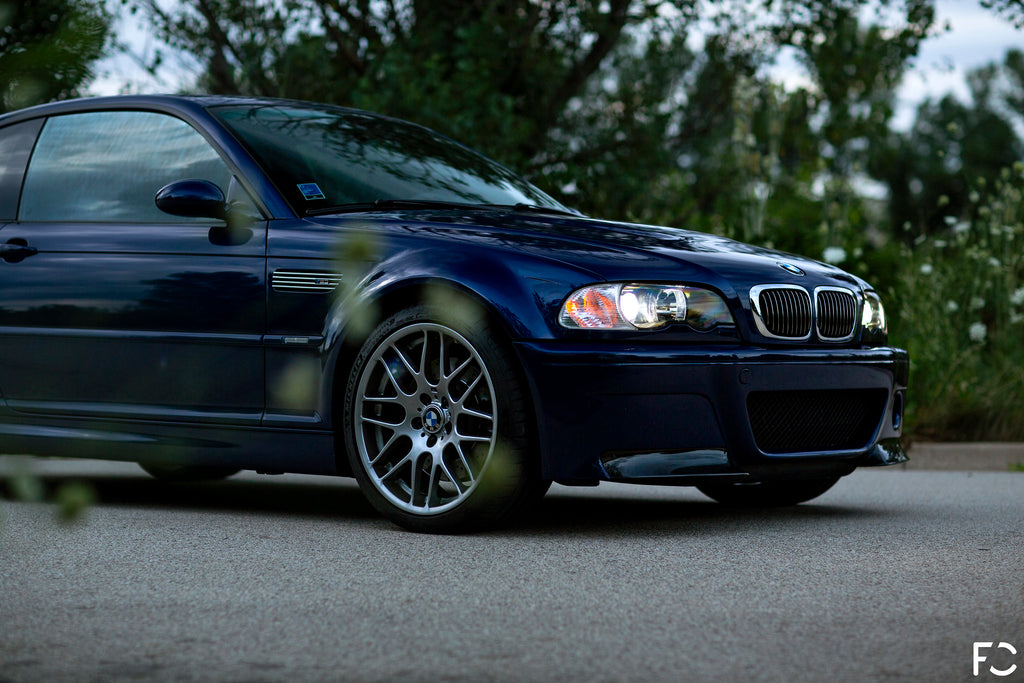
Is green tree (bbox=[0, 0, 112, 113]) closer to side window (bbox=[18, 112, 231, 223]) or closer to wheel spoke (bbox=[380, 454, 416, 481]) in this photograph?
wheel spoke (bbox=[380, 454, 416, 481])

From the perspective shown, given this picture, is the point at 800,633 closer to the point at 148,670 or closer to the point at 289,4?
the point at 148,670

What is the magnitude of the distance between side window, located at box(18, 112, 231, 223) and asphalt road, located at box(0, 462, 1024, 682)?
4.06ft

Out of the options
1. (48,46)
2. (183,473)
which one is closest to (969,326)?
(183,473)

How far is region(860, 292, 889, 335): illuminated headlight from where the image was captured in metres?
5.42

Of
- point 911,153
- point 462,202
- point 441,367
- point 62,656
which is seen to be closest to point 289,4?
point 462,202

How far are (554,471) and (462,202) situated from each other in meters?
1.50

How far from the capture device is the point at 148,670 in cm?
287

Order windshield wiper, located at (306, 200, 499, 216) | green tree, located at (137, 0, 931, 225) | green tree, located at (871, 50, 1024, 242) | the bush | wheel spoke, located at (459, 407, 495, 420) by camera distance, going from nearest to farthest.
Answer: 1. wheel spoke, located at (459, 407, 495, 420)
2. windshield wiper, located at (306, 200, 499, 216)
3. the bush
4. green tree, located at (137, 0, 931, 225)
5. green tree, located at (871, 50, 1024, 242)

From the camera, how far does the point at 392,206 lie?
17.8ft

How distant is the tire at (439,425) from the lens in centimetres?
463

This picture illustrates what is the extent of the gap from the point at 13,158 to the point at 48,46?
490cm

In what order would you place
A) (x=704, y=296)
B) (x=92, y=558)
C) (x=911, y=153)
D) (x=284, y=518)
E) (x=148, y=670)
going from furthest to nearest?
1. (x=911, y=153)
2. (x=284, y=518)
3. (x=704, y=296)
4. (x=92, y=558)
5. (x=148, y=670)

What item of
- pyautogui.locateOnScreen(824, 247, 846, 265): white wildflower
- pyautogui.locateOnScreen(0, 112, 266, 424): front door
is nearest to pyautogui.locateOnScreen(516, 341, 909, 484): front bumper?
pyautogui.locateOnScreen(0, 112, 266, 424): front door

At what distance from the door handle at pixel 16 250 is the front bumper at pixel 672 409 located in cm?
230
